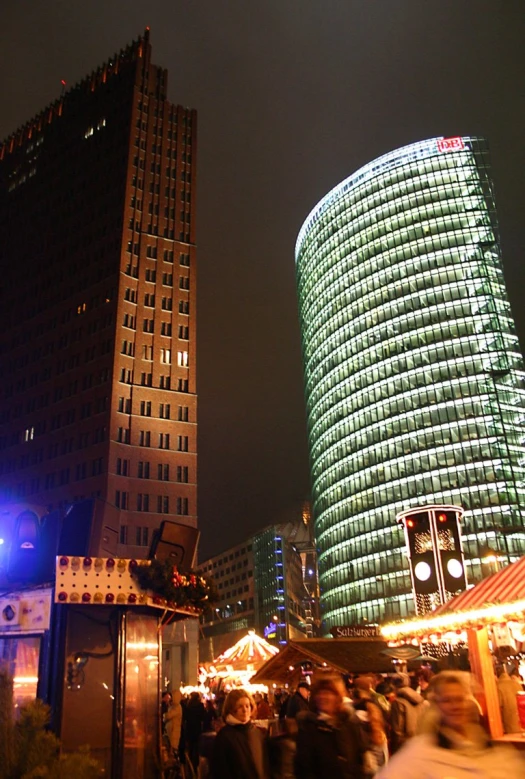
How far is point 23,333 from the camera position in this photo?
86.3m

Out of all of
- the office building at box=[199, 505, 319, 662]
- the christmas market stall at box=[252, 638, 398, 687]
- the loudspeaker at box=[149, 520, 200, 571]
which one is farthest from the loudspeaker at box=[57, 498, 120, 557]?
the office building at box=[199, 505, 319, 662]

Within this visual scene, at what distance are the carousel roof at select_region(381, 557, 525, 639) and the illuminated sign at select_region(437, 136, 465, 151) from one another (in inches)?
3760

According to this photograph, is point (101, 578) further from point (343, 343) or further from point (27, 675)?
point (343, 343)

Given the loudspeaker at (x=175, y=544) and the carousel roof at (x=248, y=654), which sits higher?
the loudspeaker at (x=175, y=544)

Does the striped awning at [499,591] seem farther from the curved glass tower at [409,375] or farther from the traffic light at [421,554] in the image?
the curved glass tower at [409,375]

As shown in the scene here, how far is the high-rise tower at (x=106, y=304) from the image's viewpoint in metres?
70.8

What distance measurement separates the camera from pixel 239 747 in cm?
541

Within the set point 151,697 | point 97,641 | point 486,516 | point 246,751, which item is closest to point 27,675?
point 97,641

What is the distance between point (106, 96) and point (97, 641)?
90673 mm

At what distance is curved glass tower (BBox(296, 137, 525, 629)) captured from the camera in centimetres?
8506

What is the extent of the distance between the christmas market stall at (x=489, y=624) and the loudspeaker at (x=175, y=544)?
572 centimetres

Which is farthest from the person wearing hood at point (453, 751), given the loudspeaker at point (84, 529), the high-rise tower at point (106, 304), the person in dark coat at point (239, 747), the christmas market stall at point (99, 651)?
the high-rise tower at point (106, 304)

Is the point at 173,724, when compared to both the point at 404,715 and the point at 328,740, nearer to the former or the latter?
the point at 404,715

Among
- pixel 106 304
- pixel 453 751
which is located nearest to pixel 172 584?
pixel 453 751
